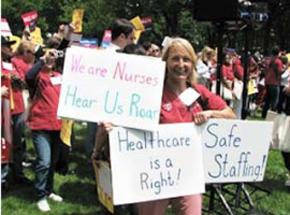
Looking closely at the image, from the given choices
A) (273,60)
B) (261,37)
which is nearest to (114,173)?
(273,60)

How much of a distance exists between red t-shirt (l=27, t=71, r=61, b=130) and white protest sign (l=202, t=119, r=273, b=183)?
229cm

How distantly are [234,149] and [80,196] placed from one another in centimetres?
304

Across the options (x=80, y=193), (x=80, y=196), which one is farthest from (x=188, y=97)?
(x=80, y=193)

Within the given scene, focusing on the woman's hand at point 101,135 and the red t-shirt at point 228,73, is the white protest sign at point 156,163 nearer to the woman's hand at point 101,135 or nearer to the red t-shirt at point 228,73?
the woman's hand at point 101,135

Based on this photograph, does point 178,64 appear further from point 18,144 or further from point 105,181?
point 18,144

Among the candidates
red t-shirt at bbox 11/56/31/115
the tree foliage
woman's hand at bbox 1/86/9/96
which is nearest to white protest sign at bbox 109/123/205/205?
woman's hand at bbox 1/86/9/96

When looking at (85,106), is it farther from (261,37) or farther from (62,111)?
(261,37)

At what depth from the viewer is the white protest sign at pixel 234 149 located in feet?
16.5

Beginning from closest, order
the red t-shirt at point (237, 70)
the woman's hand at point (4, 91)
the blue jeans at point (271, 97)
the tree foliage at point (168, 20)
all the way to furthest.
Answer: the woman's hand at point (4, 91)
the red t-shirt at point (237, 70)
the blue jeans at point (271, 97)
the tree foliage at point (168, 20)

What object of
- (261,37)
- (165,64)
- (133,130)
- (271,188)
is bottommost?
(261,37)

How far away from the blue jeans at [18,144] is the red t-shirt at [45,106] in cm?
122

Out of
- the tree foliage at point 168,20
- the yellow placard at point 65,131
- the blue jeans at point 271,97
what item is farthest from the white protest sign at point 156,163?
the tree foliage at point 168,20

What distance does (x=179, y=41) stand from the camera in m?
4.73

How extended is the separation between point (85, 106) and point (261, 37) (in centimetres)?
4439
